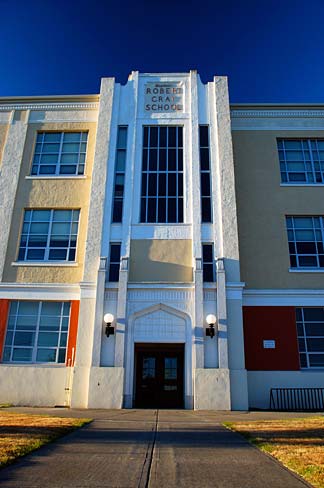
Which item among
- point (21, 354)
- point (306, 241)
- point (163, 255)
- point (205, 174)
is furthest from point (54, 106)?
point (306, 241)

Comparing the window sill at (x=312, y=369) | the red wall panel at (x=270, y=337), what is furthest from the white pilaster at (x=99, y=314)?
the window sill at (x=312, y=369)

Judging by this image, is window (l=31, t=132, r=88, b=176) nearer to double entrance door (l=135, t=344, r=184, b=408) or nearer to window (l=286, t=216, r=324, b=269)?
double entrance door (l=135, t=344, r=184, b=408)

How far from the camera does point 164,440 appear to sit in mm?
6277

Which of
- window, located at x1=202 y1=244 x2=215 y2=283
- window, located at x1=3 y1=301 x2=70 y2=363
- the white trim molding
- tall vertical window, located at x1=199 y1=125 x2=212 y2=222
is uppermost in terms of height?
tall vertical window, located at x1=199 y1=125 x2=212 y2=222

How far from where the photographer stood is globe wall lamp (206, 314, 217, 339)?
46.4ft

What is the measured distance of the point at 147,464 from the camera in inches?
183

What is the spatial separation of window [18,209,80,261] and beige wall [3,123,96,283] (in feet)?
0.93

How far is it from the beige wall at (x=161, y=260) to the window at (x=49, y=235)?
3.03m

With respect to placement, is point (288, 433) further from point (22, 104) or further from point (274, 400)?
point (22, 104)

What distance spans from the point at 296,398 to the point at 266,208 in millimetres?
8082

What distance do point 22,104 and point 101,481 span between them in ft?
64.9

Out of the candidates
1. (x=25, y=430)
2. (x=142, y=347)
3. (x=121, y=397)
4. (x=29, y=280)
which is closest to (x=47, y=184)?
(x=29, y=280)

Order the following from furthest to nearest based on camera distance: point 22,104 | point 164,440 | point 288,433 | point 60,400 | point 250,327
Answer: point 22,104 → point 250,327 → point 60,400 → point 288,433 → point 164,440

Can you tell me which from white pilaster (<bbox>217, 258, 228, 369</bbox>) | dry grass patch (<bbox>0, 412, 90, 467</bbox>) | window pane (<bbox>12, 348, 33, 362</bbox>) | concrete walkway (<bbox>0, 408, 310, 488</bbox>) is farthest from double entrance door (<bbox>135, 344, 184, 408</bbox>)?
concrete walkway (<bbox>0, 408, 310, 488</bbox>)
